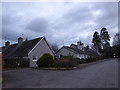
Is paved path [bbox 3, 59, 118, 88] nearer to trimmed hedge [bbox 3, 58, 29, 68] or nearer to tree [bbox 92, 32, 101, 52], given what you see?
trimmed hedge [bbox 3, 58, 29, 68]

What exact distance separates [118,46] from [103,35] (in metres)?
14.1

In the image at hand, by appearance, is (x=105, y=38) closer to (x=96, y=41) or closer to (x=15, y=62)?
(x=96, y=41)

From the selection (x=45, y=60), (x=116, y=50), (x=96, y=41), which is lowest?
(x=45, y=60)

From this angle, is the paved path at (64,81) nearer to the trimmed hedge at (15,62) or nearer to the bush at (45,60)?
the bush at (45,60)

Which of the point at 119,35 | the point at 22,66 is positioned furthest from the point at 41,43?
the point at 119,35

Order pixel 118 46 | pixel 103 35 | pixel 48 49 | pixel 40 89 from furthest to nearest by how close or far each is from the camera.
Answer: pixel 103 35 < pixel 118 46 < pixel 48 49 < pixel 40 89

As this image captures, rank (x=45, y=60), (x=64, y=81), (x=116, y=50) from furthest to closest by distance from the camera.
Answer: (x=116, y=50) → (x=45, y=60) → (x=64, y=81)

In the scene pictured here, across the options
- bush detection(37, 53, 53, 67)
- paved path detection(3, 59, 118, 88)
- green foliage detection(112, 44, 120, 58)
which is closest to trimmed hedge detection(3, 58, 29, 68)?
bush detection(37, 53, 53, 67)

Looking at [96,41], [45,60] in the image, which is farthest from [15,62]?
[96,41]

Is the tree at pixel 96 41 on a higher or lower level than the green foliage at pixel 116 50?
higher

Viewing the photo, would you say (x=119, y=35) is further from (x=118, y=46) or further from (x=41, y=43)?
(x=41, y=43)

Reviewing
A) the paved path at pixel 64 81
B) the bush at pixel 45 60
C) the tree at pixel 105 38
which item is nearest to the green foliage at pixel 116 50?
the tree at pixel 105 38

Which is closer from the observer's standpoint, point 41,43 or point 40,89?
point 40,89

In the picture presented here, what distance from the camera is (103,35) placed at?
3671 inches
